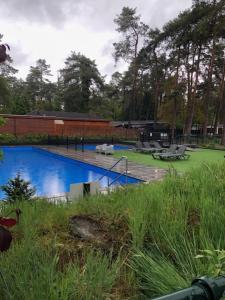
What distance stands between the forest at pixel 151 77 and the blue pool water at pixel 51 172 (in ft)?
10.7

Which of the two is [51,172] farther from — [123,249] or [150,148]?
[123,249]

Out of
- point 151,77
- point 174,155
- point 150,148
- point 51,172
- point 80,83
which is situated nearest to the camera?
point 51,172

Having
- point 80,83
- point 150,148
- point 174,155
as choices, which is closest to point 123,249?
point 174,155

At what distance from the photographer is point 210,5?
22.5m

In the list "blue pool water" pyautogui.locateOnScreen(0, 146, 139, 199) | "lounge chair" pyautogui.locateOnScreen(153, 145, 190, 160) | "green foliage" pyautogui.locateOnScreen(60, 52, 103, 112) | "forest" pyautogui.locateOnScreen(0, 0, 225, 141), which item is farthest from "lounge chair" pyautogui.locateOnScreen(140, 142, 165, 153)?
"green foliage" pyautogui.locateOnScreen(60, 52, 103, 112)

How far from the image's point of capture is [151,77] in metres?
39.7

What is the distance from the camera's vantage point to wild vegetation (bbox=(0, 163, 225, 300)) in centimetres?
155

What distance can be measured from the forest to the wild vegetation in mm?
9540

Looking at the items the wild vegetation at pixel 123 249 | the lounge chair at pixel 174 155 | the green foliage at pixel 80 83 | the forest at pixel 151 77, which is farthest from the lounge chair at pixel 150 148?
the green foliage at pixel 80 83

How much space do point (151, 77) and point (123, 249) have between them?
129 ft

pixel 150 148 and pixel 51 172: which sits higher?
pixel 150 148

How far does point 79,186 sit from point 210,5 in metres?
22.6

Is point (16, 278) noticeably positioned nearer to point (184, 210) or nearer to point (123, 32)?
point (184, 210)

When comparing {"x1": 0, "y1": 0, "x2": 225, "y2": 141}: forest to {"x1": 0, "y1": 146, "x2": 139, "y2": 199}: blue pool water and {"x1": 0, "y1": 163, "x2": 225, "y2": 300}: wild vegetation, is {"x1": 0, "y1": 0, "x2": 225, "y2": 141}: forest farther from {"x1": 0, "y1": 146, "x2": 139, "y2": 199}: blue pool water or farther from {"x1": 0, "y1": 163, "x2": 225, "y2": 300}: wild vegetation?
{"x1": 0, "y1": 163, "x2": 225, "y2": 300}: wild vegetation
